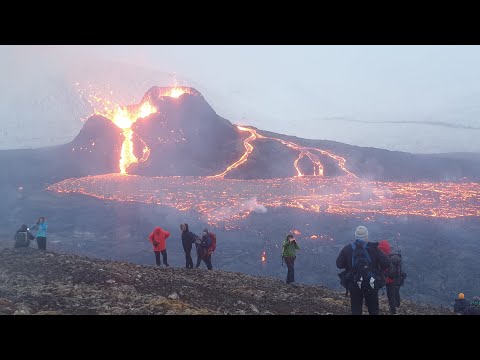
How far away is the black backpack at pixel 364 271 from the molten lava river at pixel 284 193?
32616mm

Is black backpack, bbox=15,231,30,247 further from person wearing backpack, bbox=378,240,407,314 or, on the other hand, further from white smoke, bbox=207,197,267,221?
white smoke, bbox=207,197,267,221

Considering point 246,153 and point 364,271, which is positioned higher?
point 246,153

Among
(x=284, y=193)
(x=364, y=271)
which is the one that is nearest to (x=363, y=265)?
(x=364, y=271)

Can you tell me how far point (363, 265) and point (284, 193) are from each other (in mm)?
44707

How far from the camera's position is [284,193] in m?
53.2

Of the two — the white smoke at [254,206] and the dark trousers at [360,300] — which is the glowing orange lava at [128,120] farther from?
the dark trousers at [360,300]

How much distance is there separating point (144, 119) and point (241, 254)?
135 feet

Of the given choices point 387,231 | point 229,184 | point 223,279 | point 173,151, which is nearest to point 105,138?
point 173,151

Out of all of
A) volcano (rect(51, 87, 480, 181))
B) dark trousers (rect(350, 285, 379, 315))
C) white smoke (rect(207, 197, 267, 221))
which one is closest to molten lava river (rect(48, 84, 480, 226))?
white smoke (rect(207, 197, 267, 221))

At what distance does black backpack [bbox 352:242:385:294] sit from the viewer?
8.57 m

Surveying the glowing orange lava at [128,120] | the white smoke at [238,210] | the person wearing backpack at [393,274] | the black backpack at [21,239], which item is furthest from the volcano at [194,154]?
the person wearing backpack at [393,274]

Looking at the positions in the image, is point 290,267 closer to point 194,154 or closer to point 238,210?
point 238,210

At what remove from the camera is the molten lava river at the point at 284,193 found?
45.7 m
